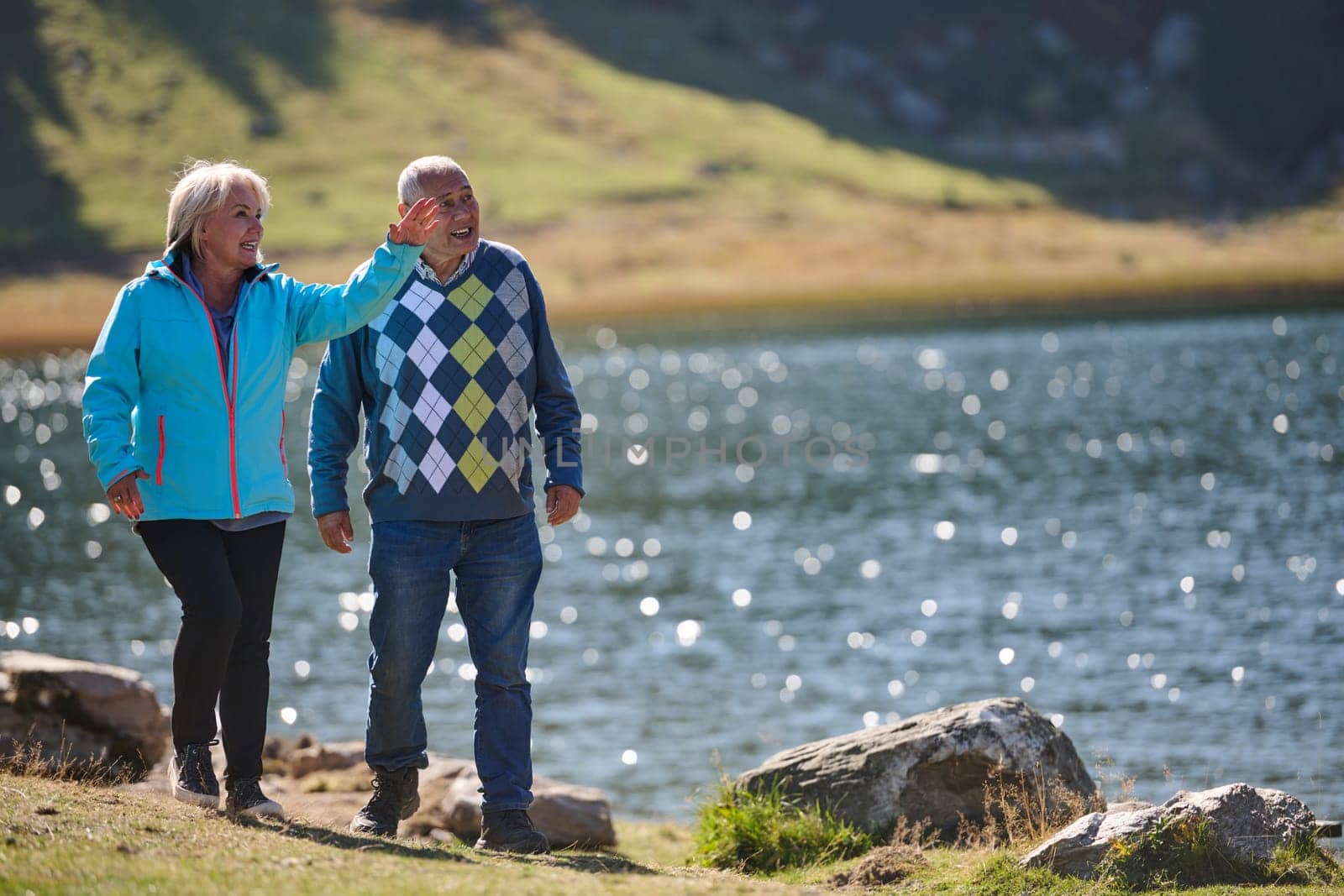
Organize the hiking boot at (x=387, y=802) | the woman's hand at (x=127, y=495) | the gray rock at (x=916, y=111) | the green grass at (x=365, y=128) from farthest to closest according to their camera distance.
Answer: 1. the gray rock at (x=916, y=111)
2. the green grass at (x=365, y=128)
3. the hiking boot at (x=387, y=802)
4. the woman's hand at (x=127, y=495)

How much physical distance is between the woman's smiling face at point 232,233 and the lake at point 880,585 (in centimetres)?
893

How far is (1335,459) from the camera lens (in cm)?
3866

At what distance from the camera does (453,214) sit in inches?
283

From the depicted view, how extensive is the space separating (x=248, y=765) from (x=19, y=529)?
3590cm

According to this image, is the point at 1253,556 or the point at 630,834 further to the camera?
the point at 1253,556

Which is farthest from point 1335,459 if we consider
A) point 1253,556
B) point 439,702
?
point 439,702

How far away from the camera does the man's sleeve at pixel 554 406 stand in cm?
768

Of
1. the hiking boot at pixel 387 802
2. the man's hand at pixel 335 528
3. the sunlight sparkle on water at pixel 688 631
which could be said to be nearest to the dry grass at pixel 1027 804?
the hiking boot at pixel 387 802

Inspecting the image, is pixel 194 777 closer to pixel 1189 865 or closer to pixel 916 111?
pixel 1189 865

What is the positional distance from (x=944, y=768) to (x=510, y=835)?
2975 millimetres

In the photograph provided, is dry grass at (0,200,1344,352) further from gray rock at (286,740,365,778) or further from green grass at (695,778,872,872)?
green grass at (695,778,872,872)

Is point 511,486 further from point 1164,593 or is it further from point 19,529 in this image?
point 19,529

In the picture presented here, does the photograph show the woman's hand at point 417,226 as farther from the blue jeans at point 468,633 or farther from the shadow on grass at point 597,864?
the shadow on grass at point 597,864

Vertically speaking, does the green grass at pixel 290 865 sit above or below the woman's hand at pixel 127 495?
below
